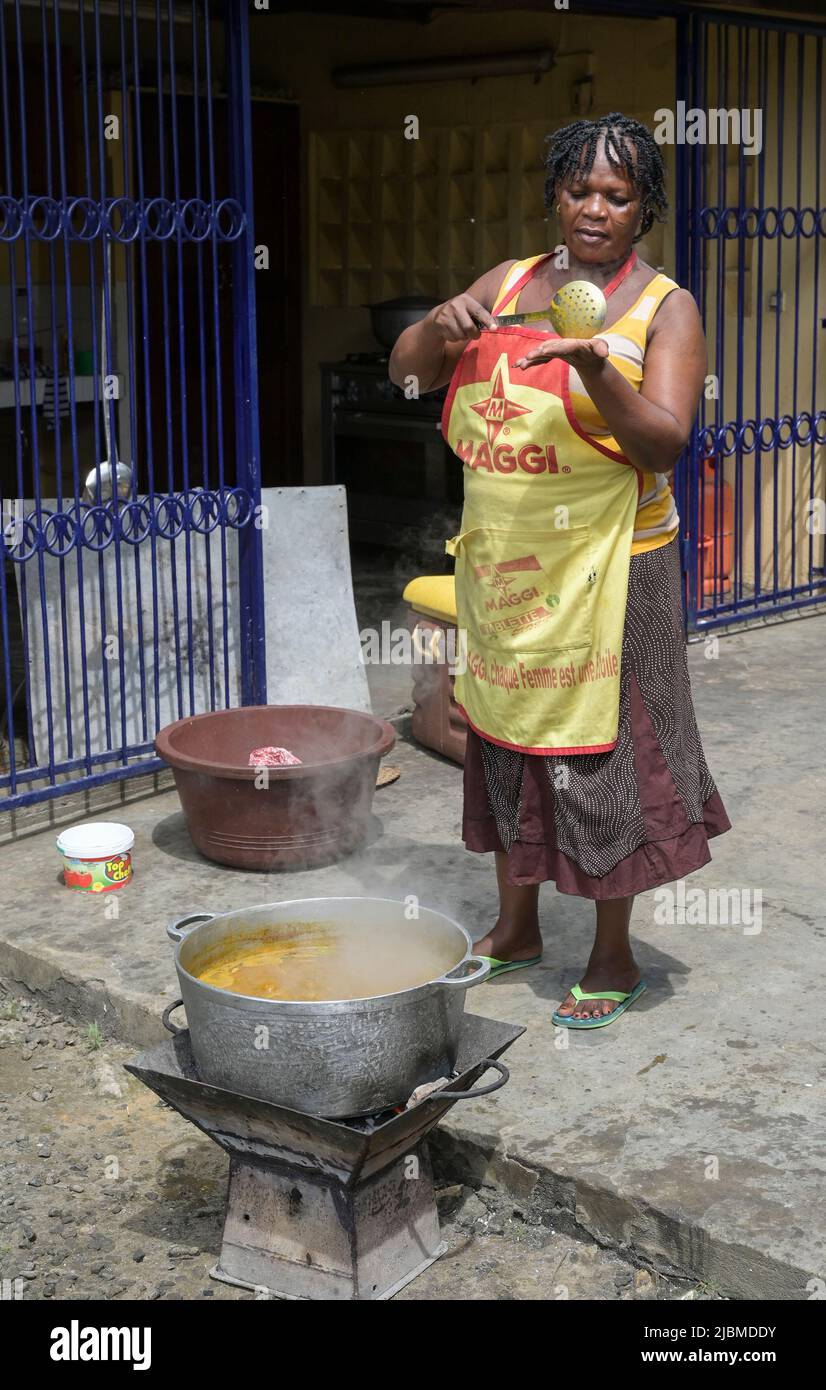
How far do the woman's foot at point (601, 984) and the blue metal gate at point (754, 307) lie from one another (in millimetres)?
3939

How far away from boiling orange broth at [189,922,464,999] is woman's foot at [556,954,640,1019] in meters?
0.68

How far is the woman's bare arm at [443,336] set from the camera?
11.5 ft

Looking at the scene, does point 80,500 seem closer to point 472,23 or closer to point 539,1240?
point 539,1240

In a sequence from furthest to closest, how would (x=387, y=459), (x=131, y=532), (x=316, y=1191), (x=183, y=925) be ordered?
(x=387, y=459) < (x=131, y=532) < (x=183, y=925) < (x=316, y=1191)

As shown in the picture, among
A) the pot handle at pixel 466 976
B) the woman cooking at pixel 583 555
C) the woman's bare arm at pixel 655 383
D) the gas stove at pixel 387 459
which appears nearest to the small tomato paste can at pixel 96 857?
the woman cooking at pixel 583 555

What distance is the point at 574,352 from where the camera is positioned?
3.17 metres

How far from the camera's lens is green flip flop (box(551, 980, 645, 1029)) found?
389 cm

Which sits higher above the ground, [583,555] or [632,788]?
[583,555]

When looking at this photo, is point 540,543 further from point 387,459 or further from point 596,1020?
point 387,459

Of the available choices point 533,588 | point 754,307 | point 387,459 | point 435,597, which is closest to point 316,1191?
point 533,588

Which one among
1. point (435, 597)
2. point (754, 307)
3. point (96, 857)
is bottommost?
point (96, 857)

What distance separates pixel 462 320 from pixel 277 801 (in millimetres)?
1821

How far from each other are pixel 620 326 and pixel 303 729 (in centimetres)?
220

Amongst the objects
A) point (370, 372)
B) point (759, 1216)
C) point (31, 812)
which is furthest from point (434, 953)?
point (370, 372)
